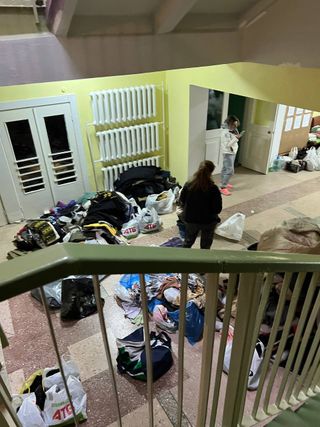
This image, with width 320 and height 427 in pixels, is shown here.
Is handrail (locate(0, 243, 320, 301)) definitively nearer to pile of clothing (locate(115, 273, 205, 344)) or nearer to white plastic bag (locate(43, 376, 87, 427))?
white plastic bag (locate(43, 376, 87, 427))

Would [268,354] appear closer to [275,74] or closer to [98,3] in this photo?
[98,3]

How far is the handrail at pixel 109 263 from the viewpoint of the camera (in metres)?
0.50

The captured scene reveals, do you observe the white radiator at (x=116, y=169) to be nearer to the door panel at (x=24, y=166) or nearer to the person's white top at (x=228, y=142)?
the door panel at (x=24, y=166)

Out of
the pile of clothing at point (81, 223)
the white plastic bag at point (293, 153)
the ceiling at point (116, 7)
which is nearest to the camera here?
the ceiling at point (116, 7)

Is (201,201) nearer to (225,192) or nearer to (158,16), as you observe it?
(158,16)

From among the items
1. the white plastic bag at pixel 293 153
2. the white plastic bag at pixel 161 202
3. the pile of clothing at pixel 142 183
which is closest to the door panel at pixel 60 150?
the pile of clothing at pixel 142 183

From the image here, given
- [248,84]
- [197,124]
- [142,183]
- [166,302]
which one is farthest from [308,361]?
[197,124]

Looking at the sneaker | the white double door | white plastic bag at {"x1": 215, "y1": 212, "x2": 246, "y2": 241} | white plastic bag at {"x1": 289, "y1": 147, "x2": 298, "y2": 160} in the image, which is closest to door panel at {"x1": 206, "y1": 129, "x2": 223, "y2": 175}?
the sneaker

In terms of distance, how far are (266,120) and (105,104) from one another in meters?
3.25

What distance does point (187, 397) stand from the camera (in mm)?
2352

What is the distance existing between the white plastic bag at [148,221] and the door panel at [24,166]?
167 centimetres

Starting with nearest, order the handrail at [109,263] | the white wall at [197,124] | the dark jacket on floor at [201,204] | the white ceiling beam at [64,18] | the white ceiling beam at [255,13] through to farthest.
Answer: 1. the handrail at [109,263]
2. the white ceiling beam at [64,18]
3. the white ceiling beam at [255,13]
4. the dark jacket on floor at [201,204]
5. the white wall at [197,124]

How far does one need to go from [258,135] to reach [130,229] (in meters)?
3.57

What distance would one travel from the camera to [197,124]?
4.89m
